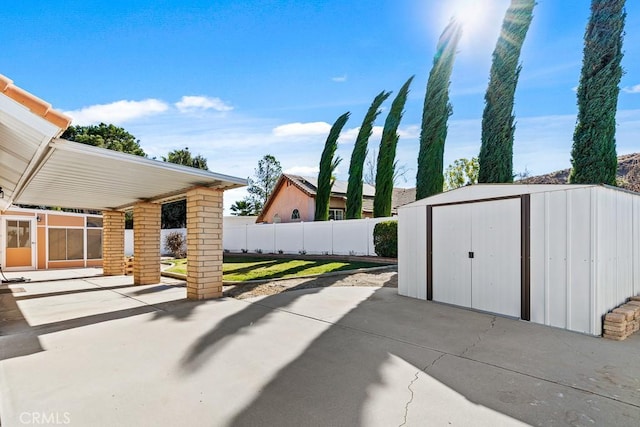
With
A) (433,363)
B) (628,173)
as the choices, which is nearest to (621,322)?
(433,363)

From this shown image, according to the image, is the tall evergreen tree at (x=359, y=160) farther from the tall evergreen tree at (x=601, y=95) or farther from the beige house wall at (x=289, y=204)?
the tall evergreen tree at (x=601, y=95)

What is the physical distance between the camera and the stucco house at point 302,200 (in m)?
24.2

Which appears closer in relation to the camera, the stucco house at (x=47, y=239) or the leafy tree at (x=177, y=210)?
the stucco house at (x=47, y=239)

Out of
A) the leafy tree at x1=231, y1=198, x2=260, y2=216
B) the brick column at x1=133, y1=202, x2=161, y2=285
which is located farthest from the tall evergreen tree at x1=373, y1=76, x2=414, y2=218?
the leafy tree at x1=231, y1=198, x2=260, y2=216

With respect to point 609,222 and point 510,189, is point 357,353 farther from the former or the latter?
point 609,222

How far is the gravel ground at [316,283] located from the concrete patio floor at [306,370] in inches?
75.7

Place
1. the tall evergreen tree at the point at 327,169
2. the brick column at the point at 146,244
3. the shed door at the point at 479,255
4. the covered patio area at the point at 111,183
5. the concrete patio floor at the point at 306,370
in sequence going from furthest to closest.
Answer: the tall evergreen tree at the point at 327,169 → the brick column at the point at 146,244 → the shed door at the point at 479,255 → the covered patio area at the point at 111,183 → the concrete patio floor at the point at 306,370

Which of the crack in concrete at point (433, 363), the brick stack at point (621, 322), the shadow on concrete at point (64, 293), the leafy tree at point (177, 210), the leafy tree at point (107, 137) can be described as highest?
the leafy tree at point (107, 137)

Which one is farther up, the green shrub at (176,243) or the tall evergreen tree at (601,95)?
the tall evergreen tree at (601,95)

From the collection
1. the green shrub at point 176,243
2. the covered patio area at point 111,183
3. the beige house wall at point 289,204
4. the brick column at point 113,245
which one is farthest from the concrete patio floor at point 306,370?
the beige house wall at point 289,204

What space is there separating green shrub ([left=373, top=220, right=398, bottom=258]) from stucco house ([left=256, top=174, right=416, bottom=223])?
954 centimetres

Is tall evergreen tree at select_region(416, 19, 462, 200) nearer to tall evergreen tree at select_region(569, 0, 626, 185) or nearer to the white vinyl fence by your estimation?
the white vinyl fence

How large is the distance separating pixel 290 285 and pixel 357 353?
524 centimetres

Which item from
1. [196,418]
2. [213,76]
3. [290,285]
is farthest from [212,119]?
[196,418]
